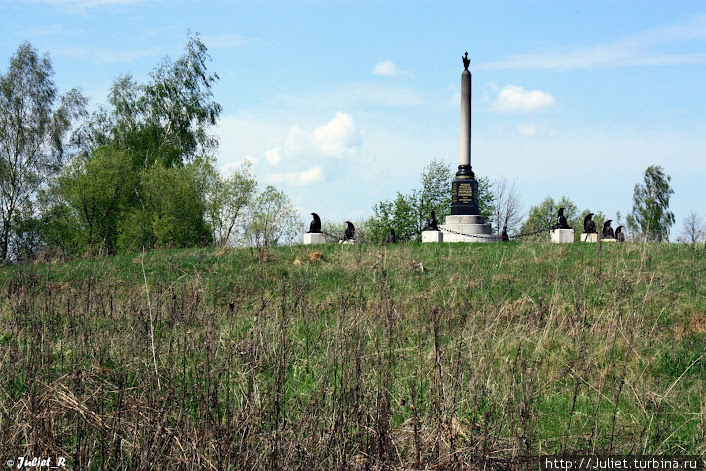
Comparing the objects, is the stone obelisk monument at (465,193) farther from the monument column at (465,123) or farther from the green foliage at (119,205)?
the green foliage at (119,205)

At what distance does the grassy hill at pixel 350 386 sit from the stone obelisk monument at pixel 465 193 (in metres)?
15.9

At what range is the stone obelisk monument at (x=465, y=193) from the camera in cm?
2512

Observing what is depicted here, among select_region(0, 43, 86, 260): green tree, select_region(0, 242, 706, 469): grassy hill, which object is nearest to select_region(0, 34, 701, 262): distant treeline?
select_region(0, 43, 86, 260): green tree

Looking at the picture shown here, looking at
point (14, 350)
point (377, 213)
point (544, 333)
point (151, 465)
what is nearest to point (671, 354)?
point (544, 333)

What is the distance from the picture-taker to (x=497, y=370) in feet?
17.1

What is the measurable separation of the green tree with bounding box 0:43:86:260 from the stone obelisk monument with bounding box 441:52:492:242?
20.7 metres

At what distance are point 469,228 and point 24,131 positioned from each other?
22.6 meters

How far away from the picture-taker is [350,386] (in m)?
3.78

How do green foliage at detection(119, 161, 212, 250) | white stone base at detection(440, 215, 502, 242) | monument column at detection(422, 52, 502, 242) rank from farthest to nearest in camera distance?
green foliage at detection(119, 161, 212, 250)
monument column at detection(422, 52, 502, 242)
white stone base at detection(440, 215, 502, 242)

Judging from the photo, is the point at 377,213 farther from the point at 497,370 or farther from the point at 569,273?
the point at 497,370

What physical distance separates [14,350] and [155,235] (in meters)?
26.2

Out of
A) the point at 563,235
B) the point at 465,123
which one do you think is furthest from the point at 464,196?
the point at 563,235

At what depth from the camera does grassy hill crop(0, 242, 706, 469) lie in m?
3.25

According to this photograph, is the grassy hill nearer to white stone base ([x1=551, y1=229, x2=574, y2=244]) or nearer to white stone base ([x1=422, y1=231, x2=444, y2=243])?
white stone base ([x1=422, y1=231, x2=444, y2=243])
